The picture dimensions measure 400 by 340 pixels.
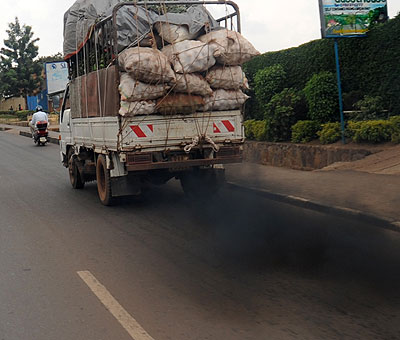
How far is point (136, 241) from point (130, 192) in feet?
7.91

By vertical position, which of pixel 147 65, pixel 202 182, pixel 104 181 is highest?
pixel 147 65

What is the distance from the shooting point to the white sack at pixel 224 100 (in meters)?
10.0

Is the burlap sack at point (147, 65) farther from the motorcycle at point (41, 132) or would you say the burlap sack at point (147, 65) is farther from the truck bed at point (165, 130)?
the motorcycle at point (41, 132)

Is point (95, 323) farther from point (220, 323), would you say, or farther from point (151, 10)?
point (151, 10)

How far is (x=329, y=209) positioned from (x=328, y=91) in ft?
21.0

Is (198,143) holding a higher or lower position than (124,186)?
higher

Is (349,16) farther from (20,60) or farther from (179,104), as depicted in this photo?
(20,60)

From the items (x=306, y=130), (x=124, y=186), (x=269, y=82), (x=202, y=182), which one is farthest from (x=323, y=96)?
(x=124, y=186)

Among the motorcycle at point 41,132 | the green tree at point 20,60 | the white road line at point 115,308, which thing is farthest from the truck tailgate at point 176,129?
the green tree at point 20,60

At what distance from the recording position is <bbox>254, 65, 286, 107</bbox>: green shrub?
17.3 m

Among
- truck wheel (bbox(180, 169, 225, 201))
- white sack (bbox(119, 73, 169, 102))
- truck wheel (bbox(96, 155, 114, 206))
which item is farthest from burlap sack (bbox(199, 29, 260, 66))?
truck wheel (bbox(96, 155, 114, 206))

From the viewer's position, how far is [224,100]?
1012 cm

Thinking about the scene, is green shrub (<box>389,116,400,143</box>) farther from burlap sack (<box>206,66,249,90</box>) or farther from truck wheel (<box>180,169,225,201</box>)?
burlap sack (<box>206,66,249,90</box>)

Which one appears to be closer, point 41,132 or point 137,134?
point 137,134
